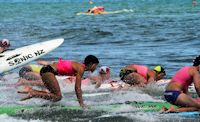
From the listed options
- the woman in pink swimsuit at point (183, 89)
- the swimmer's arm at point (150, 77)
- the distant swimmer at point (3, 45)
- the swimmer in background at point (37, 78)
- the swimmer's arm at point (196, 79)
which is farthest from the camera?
the distant swimmer at point (3, 45)

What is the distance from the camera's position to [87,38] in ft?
111

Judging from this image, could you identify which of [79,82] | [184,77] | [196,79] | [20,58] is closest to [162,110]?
[184,77]

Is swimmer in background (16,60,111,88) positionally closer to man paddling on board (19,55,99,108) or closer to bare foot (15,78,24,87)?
bare foot (15,78,24,87)

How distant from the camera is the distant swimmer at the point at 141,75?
14.6 meters

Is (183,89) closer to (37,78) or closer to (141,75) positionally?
(141,75)

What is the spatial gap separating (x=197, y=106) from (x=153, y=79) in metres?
3.87

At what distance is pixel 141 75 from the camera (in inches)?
580

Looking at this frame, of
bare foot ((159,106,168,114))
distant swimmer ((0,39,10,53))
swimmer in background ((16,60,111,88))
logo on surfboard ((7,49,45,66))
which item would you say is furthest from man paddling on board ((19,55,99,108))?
logo on surfboard ((7,49,45,66))

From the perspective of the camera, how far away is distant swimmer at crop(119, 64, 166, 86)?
47.8 feet

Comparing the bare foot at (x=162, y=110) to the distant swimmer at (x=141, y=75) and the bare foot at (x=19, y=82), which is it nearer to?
the distant swimmer at (x=141, y=75)

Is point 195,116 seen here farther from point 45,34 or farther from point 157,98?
point 45,34

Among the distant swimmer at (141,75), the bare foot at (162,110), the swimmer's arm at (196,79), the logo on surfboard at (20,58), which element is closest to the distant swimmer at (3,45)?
the logo on surfboard at (20,58)

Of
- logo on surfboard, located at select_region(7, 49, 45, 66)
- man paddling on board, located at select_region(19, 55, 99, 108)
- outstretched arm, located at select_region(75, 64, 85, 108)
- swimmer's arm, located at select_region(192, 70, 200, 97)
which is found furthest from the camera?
logo on surfboard, located at select_region(7, 49, 45, 66)

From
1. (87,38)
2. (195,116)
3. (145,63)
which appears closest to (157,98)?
(195,116)
